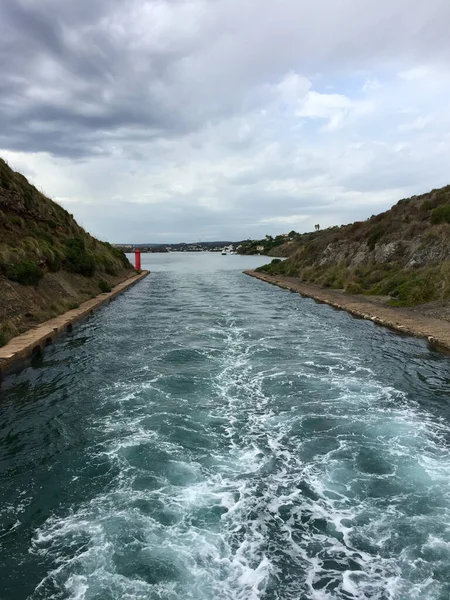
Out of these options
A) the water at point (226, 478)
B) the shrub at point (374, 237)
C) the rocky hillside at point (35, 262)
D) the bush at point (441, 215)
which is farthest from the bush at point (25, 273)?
the shrub at point (374, 237)

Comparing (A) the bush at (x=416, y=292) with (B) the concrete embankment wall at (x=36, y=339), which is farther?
(A) the bush at (x=416, y=292)

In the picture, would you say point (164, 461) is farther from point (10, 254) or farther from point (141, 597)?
point (10, 254)

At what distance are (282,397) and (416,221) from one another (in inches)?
1219

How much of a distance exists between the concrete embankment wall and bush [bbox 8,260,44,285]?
2273mm

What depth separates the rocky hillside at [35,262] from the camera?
A: 63.0 feet

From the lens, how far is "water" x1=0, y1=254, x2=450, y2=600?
5090mm

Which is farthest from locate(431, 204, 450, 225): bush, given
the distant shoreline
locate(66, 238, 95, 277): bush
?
locate(66, 238, 95, 277): bush

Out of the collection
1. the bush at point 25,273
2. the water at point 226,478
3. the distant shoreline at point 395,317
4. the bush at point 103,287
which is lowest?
the water at point 226,478

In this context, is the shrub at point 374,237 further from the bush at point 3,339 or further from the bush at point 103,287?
the bush at point 3,339

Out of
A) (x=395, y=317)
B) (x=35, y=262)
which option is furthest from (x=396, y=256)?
(x=35, y=262)

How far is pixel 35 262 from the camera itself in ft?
75.4

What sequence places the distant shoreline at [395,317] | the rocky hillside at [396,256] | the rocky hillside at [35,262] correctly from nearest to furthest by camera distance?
the distant shoreline at [395,317]
the rocky hillside at [35,262]
the rocky hillside at [396,256]

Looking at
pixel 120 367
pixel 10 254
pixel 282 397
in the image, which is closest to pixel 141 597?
pixel 282 397

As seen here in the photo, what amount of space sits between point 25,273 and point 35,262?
7.88ft
